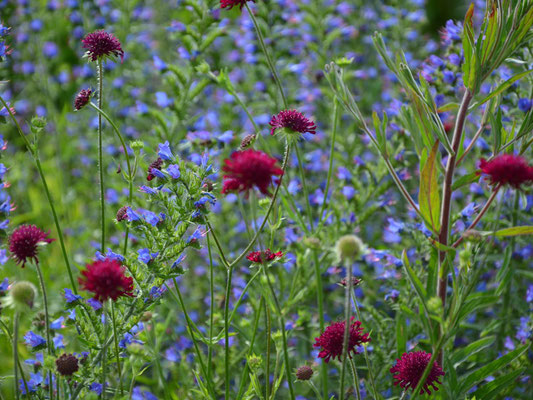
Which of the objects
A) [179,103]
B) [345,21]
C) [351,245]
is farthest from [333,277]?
[345,21]

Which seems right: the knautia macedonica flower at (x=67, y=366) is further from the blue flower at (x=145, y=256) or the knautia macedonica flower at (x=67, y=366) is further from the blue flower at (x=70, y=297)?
the blue flower at (x=145, y=256)

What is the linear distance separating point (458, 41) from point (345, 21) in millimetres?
2411

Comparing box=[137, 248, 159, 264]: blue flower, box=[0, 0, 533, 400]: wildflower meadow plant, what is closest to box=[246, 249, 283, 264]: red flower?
box=[0, 0, 533, 400]: wildflower meadow plant

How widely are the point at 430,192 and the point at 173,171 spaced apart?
2.10ft

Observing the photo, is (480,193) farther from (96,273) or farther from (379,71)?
(379,71)

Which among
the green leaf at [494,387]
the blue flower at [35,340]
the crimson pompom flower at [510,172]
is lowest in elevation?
the green leaf at [494,387]

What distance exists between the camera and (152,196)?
5.06ft

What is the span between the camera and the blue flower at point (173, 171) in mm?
1507

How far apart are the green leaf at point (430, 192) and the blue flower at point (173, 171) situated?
1.98 ft

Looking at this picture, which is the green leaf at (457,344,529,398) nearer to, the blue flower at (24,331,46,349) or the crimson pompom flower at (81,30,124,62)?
the blue flower at (24,331,46,349)

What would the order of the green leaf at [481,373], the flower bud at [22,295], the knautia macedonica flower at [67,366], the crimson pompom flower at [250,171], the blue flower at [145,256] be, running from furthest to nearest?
the green leaf at [481,373], the blue flower at [145,256], the knautia macedonica flower at [67,366], the flower bud at [22,295], the crimson pompom flower at [250,171]

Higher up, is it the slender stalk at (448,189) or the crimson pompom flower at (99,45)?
the crimson pompom flower at (99,45)

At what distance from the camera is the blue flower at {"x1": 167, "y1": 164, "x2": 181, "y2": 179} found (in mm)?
1507

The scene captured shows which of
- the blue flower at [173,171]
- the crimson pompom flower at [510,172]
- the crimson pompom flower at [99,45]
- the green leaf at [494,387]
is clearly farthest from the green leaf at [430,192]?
the crimson pompom flower at [99,45]
